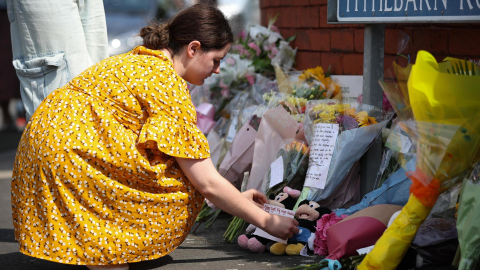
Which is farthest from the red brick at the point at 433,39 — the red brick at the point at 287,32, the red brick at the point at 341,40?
the red brick at the point at 287,32

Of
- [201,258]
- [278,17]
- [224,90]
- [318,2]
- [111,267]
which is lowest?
[201,258]

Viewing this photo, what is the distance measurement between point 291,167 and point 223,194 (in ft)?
2.37

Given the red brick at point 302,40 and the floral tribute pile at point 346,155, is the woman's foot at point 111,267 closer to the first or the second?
the floral tribute pile at point 346,155

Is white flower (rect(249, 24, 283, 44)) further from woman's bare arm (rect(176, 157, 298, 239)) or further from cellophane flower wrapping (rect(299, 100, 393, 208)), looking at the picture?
woman's bare arm (rect(176, 157, 298, 239))

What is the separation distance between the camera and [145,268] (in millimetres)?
2613

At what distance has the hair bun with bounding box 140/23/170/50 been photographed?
2.54 metres

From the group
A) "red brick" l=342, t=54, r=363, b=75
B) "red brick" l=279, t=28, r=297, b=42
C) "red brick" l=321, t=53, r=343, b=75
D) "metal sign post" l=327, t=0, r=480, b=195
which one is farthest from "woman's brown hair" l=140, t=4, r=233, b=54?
"red brick" l=279, t=28, r=297, b=42

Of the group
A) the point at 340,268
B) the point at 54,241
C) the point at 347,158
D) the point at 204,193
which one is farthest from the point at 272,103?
the point at 54,241

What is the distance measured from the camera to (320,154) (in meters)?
2.91

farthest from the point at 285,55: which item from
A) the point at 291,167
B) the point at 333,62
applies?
the point at 291,167

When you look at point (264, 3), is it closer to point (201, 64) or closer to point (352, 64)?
point (352, 64)

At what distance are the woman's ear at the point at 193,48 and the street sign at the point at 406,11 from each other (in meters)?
0.88

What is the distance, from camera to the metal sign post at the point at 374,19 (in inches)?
99.9

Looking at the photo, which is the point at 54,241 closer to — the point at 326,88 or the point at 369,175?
the point at 369,175
